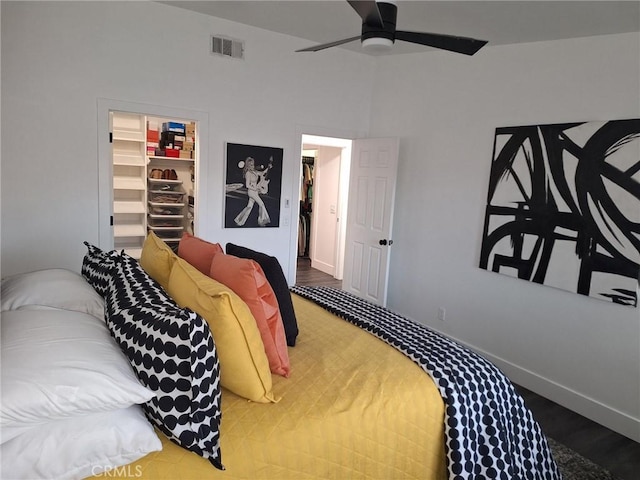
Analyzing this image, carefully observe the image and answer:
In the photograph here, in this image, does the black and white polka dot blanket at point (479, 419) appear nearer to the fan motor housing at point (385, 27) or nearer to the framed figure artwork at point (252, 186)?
the fan motor housing at point (385, 27)

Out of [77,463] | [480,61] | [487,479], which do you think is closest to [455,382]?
[487,479]

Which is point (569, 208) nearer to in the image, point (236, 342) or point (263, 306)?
point (263, 306)

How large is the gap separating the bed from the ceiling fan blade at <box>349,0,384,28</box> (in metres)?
1.29

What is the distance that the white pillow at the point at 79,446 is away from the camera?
112cm

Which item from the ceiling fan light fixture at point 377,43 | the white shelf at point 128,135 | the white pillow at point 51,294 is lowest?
the white pillow at point 51,294

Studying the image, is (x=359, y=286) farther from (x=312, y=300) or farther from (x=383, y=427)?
(x=383, y=427)

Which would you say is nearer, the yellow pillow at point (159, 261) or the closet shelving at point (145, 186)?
the yellow pillow at point (159, 261)

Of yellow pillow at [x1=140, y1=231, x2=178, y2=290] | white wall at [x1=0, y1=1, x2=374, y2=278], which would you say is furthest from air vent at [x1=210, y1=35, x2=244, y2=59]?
yellow pillow at [x1=140, y1=231, x2=178, y2=290]

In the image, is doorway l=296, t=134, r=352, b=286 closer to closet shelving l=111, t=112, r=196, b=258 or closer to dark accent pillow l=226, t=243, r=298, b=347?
closet shelving l=111, t=112, r=196, b=258

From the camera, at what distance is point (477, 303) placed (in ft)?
12.4

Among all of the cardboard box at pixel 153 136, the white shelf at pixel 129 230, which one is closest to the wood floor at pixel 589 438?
the white shelf at pixel 129 230

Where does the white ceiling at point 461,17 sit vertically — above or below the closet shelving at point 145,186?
above

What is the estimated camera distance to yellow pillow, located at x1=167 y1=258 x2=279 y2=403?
58.8 inches

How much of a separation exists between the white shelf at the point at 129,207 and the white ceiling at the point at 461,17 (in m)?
2.96
